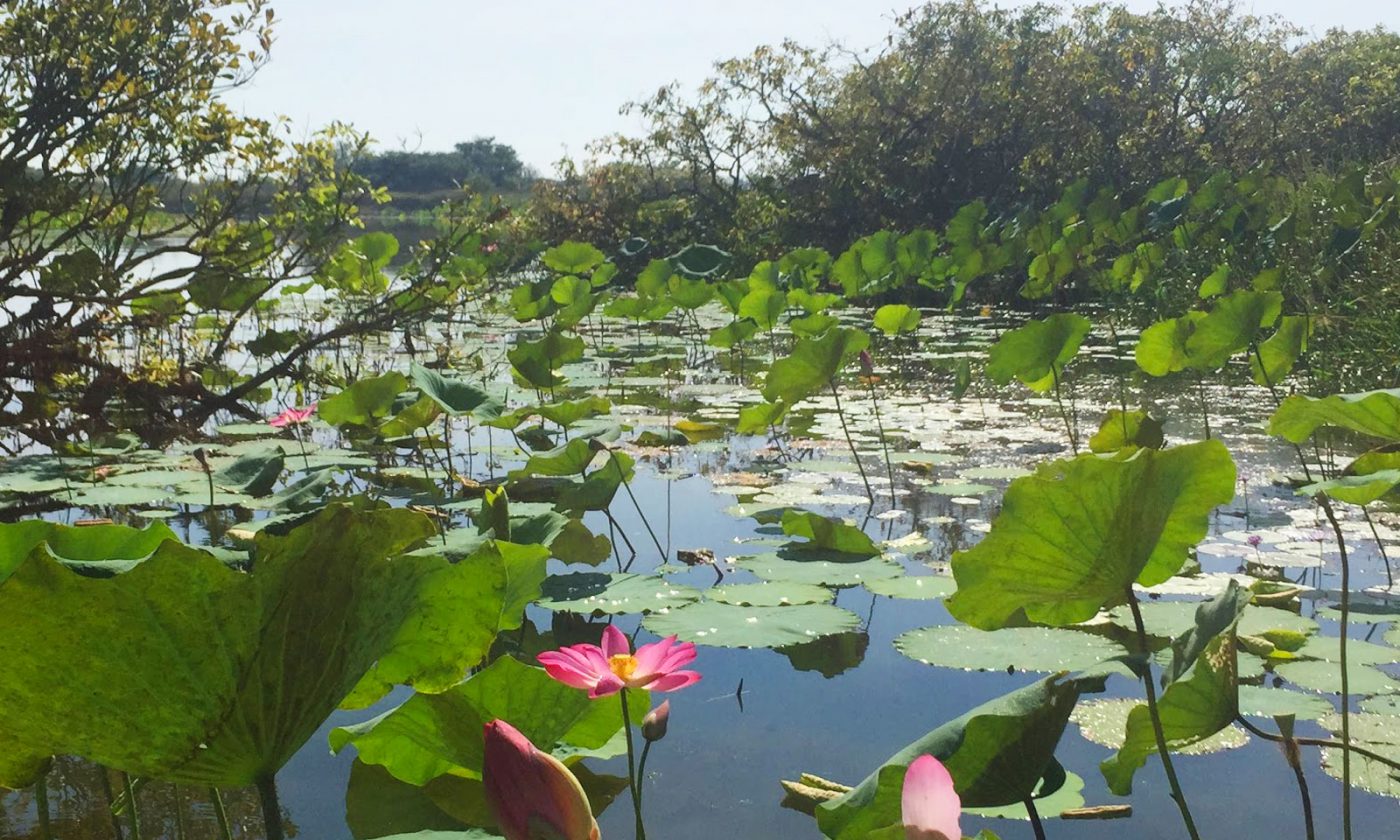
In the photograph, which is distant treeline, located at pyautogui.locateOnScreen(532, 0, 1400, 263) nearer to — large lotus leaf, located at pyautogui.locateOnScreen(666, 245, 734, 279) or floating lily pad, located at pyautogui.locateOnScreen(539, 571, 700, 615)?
large lotus leaf, located at pyautogui.locateOnScreen(666, 245, 734, 279)

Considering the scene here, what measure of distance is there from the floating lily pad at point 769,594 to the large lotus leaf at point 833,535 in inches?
8.4

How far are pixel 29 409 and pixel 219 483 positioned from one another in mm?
1228

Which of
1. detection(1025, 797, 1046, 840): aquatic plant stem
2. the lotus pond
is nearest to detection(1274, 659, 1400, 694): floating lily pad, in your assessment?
the lotus pond

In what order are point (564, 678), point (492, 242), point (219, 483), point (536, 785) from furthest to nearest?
point (492, 242) < point (219, 483) < point (564, 678) < point (536, 785)

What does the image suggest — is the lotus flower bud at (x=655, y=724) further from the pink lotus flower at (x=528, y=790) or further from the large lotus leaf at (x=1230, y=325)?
the large lotus leaf at (x=1230, y=325)

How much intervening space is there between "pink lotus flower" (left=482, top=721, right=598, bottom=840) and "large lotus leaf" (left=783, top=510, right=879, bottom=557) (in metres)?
1.54

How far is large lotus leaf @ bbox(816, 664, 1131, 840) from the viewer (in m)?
0.77

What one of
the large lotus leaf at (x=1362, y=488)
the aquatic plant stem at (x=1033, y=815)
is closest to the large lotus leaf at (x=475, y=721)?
the aquatic plant stem at (x=1033, y=815)

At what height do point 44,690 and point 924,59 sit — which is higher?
point 924,59

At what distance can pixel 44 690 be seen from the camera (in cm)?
68

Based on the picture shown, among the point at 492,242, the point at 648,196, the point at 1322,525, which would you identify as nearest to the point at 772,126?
the point at 648,196

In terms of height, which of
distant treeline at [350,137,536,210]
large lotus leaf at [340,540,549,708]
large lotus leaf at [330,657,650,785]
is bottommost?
large lotus leaf at [330,657,650,785]

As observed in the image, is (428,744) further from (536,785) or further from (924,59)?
(924,59)

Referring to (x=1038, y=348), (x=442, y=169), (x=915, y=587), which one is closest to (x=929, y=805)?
(x=915, y=587)
